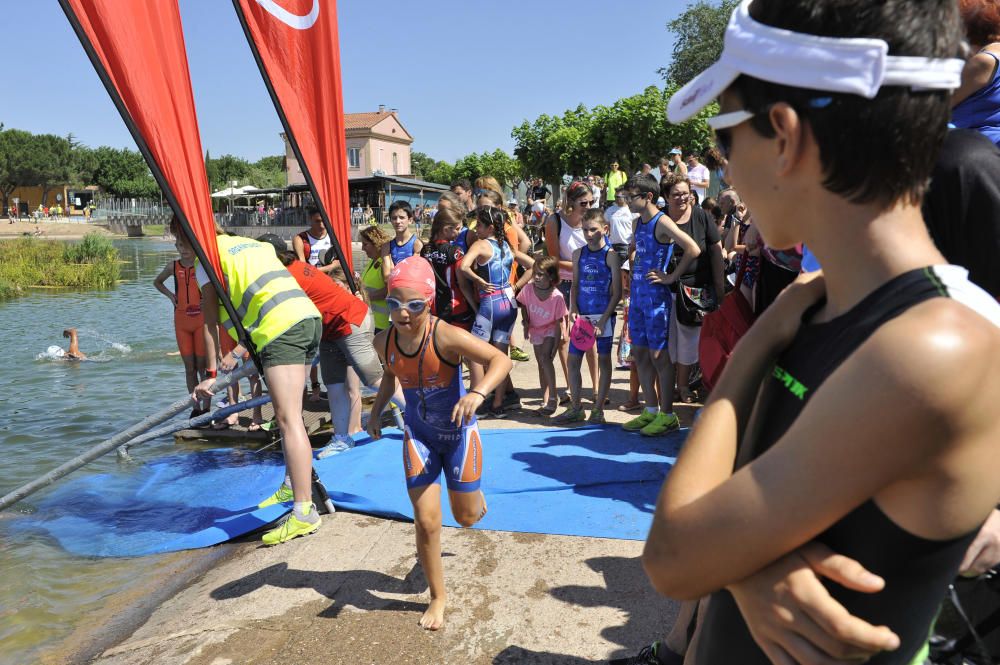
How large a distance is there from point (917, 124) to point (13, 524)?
6808 millimetres

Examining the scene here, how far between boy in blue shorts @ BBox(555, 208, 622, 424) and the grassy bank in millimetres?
22369

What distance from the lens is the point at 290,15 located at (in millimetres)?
5164

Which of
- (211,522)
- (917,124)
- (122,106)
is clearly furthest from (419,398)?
(917,124)

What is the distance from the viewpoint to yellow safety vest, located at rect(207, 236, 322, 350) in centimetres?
463

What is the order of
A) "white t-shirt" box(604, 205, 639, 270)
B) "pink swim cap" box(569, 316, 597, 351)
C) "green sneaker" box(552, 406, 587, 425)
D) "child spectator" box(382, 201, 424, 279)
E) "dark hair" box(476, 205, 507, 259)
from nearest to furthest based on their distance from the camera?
"pink swim cap" box(569, 316, 597, 351) < "green sneaker" box(552, 406, 587, 425) < "dark hair" box(476, 205, 507, 259) < "child spectator" box(382, 201, 424, 279) < "white t-shirt" box(604, 205, 639, 270)

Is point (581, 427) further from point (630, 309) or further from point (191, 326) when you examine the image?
point (191, 326)

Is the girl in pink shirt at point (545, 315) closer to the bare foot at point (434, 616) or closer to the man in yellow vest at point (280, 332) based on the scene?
the man in yellow vest at point (280, 332)

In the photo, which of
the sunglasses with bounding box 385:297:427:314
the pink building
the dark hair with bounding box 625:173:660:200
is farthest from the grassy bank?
the pink building

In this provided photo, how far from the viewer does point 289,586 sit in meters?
3.90

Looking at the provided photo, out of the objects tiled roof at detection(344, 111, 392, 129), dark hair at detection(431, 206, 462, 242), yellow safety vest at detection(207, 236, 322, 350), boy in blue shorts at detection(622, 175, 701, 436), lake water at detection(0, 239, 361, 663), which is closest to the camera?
lake water at detection(0, 239, 361, 663)

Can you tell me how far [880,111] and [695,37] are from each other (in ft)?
217

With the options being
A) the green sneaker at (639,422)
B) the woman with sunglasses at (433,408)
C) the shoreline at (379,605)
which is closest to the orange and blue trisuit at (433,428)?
the woman with sunglasses at (433,408)

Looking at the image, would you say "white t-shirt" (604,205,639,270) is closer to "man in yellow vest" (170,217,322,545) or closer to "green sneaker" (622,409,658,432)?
"green sneaker" (622,409,658,432)

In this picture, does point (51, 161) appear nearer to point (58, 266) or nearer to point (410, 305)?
point (58, 266)
